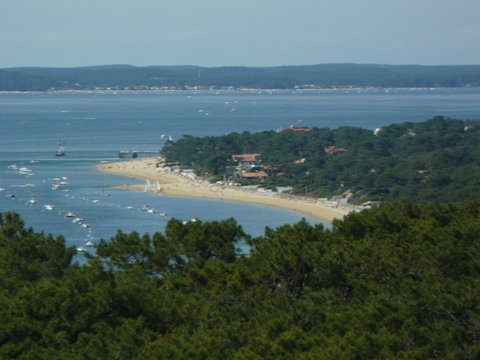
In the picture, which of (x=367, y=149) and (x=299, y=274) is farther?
(x=367, y=149)

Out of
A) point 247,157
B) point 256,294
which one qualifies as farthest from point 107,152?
point 256,294

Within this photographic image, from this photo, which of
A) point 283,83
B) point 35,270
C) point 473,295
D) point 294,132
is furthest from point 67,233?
point 283,83

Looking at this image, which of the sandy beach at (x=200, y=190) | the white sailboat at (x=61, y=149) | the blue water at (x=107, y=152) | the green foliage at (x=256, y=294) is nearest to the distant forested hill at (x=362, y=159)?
the sandy beach at (x=200, y=190)

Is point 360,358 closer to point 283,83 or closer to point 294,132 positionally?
point 294,132

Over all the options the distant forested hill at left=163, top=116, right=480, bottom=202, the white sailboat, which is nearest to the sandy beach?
the distant forested hill at left=163, top=116, right=480, bottom=202

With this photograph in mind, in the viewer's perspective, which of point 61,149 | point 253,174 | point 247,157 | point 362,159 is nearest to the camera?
point 362,159

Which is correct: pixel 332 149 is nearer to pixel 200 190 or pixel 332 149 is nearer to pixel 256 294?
pixel 200 190

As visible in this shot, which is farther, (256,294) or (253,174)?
(253,174)
